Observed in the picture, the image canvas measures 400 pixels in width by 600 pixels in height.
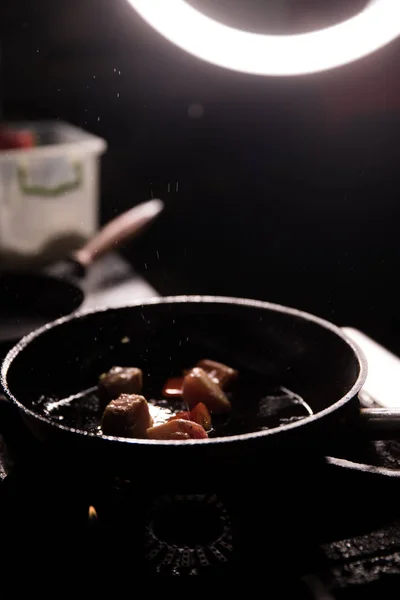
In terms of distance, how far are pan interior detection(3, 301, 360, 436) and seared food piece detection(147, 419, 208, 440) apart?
0.91 feet

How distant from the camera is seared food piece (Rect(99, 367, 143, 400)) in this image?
3.78 ft

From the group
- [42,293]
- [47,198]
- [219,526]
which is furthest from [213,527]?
[47,198]

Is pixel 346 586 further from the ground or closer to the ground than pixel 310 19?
closer to the ground

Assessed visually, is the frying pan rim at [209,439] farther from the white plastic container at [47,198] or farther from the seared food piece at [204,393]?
the white plastic container at [47,198]

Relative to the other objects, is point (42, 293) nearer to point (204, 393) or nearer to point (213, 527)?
point (204, 393)

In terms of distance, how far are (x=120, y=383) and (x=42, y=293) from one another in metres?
0.62

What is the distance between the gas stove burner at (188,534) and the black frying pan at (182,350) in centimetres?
20

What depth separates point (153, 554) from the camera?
32.6 inches

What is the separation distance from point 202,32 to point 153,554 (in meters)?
0.80

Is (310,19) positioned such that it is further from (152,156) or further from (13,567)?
(13,567)

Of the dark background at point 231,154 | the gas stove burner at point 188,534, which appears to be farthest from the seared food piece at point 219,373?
the dark background at point 231,154

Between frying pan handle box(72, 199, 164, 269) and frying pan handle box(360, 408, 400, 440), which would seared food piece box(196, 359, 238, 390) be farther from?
frying pan handle box(72, 199, 164, 269)

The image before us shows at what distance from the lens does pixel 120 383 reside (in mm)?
1152

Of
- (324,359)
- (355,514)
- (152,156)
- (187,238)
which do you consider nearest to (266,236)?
(187,238)
